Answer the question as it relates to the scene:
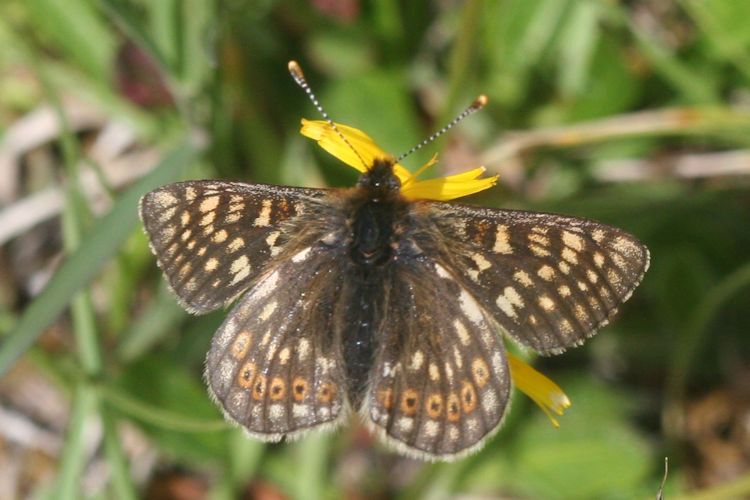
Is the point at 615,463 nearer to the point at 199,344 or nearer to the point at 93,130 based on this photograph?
the point at 199,344

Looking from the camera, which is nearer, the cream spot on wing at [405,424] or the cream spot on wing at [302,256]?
the cream spot on wing at [405,424]

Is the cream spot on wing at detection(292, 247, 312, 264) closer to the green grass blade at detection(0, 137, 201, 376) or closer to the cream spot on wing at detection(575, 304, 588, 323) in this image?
the green grass blade at detection(0, 137, 201, 376)

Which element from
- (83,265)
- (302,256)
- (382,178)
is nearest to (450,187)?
(382,178)

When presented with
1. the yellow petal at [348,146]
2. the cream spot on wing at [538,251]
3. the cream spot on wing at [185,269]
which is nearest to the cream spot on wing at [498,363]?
the cream spot on wing at [538,251]

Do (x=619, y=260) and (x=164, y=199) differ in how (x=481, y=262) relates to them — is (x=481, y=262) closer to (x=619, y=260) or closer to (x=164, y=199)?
(x=619, y=260)

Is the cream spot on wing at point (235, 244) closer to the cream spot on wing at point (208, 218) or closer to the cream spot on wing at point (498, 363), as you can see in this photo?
the cream spot on wing at point (208, 218)

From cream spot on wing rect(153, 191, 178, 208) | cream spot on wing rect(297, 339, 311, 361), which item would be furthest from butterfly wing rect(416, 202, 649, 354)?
cream spot on wing rect(153, 191, 178, 208)

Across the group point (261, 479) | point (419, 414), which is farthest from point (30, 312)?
point (261, 479)
